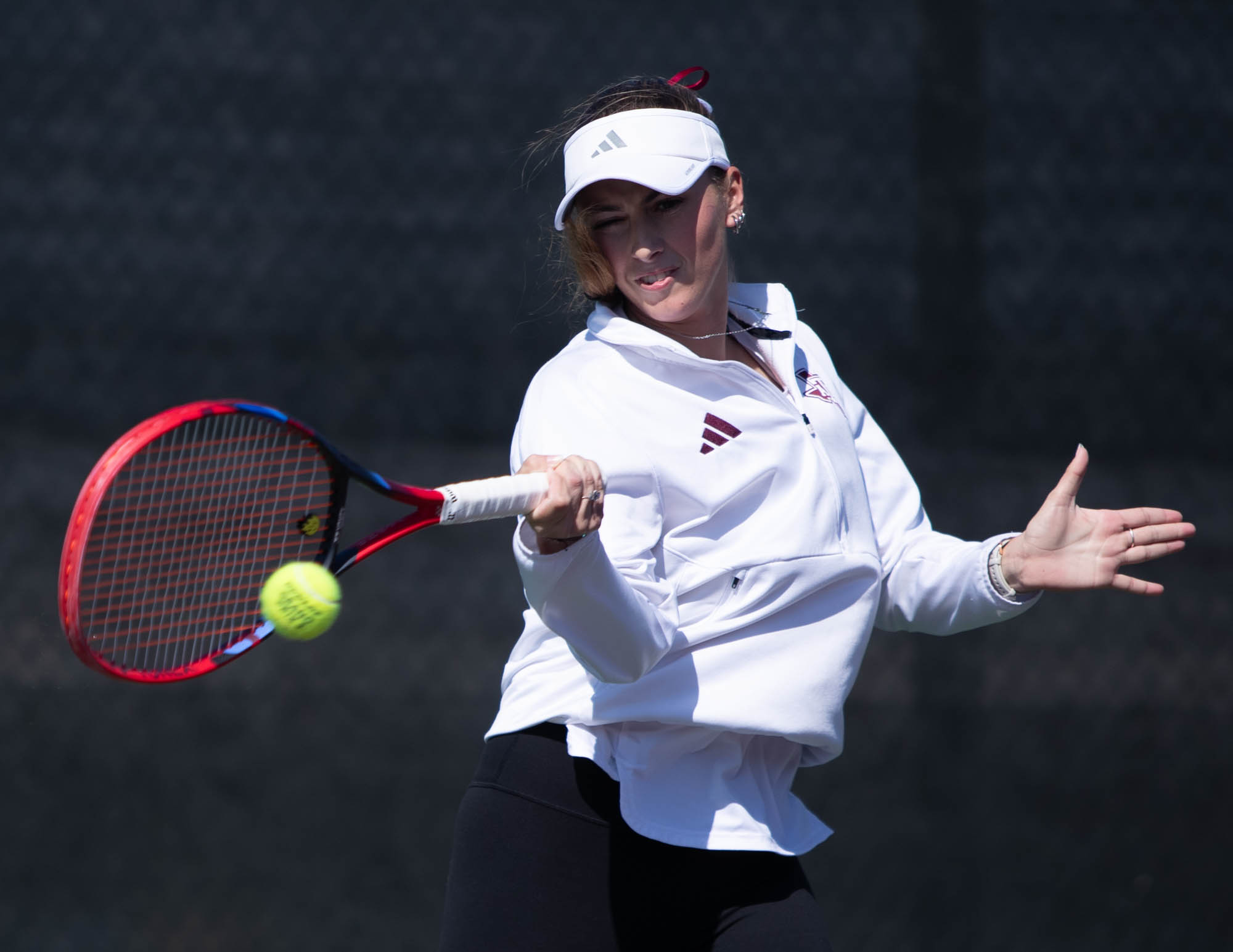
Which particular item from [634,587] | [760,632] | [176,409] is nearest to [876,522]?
[760,632]

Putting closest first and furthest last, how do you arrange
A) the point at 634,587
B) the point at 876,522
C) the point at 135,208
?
1. the point at 634,587
2. the point at 876,522
3. the point at 135,208

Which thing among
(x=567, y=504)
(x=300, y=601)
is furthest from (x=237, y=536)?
(x=567, y=504)

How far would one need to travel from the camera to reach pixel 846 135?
2.69 meters

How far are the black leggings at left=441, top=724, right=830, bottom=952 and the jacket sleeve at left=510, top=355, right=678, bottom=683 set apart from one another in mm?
201

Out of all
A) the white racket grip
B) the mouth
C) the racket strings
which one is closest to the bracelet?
the mouth

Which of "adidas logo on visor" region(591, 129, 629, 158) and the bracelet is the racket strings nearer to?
"adidas logo on visor" region(591, 129, 629, 158)

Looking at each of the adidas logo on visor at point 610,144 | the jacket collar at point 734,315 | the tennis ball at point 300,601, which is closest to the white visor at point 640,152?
the adidas logo on visor at point 610,144

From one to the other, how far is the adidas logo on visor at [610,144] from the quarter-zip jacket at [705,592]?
180 mm

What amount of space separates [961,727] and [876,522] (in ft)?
3.63

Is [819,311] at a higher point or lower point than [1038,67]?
lower

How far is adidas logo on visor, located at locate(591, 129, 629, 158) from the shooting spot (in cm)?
150

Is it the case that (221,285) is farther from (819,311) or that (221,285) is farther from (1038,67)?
(1038,67)

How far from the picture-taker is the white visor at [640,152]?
149cm

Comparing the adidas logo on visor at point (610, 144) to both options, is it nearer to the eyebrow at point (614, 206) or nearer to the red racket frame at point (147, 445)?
the eyebrow at point (614, 206)
